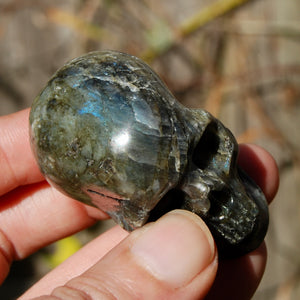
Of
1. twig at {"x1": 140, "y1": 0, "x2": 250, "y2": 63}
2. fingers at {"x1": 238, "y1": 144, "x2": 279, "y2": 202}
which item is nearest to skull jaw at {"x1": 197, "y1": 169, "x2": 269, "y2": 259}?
fingers at {"x1": 238, "y1": 144, "x2": 279, "y2": 202}

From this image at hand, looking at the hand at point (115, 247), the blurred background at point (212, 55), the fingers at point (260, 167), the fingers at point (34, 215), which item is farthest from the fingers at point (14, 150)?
the blurred background at point (212, 55)

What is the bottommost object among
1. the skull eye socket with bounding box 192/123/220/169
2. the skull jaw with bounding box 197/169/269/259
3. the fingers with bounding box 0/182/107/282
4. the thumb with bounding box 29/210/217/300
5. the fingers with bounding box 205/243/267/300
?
the fingers with bounding box 205/243/267/300

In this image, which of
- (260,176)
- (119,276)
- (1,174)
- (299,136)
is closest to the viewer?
(119,276)

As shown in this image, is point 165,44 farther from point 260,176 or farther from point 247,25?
point 260,176

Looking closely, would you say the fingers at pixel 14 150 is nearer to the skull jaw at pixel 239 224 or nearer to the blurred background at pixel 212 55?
the skull jaw at pixel 239 224

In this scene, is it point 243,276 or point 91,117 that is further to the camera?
point 243,276

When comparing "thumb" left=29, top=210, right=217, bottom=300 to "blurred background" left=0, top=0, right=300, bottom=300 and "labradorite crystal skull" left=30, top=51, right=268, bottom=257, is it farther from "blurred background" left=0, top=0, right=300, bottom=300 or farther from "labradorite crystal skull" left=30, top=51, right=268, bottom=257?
"blurred background" left=0, top=0, right=300, bottom=300

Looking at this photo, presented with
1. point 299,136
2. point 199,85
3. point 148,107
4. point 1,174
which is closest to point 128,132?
point 148,107
